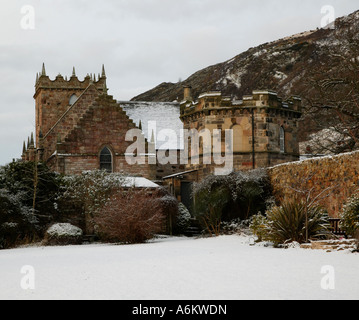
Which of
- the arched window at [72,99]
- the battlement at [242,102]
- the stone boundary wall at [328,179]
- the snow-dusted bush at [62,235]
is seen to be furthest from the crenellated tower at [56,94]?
the stone boundary wall at [328,179]

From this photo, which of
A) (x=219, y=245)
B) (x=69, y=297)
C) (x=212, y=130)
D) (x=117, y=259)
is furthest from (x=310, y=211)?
(x=212, y=130)

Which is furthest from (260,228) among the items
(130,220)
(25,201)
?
(25,201)

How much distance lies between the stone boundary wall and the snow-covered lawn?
4414 millimetres

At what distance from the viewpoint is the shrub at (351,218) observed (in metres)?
15.0

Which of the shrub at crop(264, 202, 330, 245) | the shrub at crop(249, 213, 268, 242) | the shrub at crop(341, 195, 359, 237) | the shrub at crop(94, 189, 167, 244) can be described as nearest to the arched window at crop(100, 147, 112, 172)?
the shrub at crop(94, 189, 167, 244)

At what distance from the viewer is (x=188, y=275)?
444 inches

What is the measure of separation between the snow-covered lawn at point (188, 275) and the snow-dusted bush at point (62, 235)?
640cm

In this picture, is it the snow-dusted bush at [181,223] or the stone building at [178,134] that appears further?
the stone building at [178,134]

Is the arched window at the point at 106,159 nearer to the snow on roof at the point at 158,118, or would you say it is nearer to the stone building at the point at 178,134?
the stone building at the point at 178,134

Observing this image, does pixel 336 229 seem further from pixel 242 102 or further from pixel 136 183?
pixel 242 102

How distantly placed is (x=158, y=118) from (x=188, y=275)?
31.1 m
